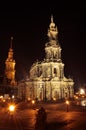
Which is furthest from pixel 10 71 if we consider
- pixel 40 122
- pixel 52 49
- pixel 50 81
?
pixel 40 122

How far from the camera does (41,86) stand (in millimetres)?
80250

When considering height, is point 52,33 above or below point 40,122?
above

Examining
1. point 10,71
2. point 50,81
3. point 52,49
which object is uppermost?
point 52,49

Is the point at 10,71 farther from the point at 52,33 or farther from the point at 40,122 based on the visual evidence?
the point at 40,122

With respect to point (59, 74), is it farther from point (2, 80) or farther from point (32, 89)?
point (2, 80)

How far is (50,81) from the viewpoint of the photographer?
263 feet

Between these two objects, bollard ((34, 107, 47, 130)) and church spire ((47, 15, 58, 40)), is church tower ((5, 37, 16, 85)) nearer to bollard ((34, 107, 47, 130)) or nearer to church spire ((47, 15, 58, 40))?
church spire ((47, 15, 58, 40))

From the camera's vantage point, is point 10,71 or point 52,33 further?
point 10,71

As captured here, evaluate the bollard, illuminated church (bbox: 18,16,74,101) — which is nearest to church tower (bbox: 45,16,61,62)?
illuminated church (bbox: 18,16,74,101)

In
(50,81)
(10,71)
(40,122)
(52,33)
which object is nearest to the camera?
(40,122)

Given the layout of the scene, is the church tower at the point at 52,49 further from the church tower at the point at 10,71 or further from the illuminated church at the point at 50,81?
the church tower at the point at 10,71

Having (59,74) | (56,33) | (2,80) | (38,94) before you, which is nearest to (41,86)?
(38,94)

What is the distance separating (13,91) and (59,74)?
88.4 ft

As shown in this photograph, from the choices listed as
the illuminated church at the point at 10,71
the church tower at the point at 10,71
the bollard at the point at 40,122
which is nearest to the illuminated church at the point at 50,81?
the illuminated church at the point at 10,71
